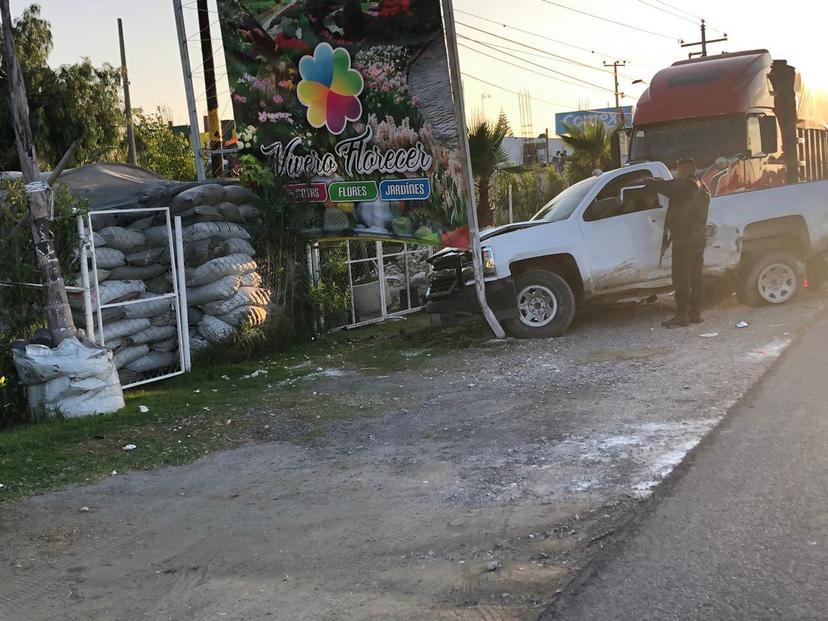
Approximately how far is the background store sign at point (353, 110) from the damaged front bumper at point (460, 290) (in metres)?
0.55

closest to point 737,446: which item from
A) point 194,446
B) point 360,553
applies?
point 360,553

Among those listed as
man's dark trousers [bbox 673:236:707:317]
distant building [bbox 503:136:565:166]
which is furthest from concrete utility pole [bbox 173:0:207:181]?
distant building [bbox 503:136:565:166]

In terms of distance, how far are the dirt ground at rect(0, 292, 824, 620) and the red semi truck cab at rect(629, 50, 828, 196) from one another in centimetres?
649

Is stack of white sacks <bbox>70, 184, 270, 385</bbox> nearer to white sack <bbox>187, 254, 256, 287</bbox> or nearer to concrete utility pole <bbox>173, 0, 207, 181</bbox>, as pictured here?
white sack <bbox>187, 254, 256, 287</bbox>

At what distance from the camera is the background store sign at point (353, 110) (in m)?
11.1

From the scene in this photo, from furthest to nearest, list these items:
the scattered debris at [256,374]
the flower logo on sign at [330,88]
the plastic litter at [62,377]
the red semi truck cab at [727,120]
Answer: the red semi truck cab at [727,120] < the flower logo on sign at [330,88] < the scattered debris at [256,374] < the plastic litter at [62,377]

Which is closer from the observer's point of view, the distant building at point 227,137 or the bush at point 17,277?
the bush at point 17,277

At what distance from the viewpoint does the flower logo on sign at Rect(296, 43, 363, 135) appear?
11.7 m

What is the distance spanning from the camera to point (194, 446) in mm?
7148

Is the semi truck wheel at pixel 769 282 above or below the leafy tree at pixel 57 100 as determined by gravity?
below

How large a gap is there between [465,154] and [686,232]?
9.91 ft

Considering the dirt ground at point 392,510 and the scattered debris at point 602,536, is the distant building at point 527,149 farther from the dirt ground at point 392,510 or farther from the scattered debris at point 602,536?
the scattered debris at point 602,536

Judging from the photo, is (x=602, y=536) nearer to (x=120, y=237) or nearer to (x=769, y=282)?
(x=120, y=237)

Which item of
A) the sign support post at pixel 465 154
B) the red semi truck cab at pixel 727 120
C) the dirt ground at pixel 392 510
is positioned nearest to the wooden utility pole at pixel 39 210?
the dirt ground at pixel 392 510
